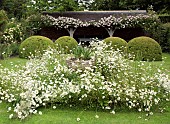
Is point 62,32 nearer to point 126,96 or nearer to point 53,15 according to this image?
point 53,15

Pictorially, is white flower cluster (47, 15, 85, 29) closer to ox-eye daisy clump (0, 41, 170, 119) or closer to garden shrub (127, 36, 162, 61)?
garden shrub (127, 36, 162, 61)

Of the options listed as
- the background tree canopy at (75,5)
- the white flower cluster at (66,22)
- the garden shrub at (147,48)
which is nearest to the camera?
the garden shrub at (147,48)

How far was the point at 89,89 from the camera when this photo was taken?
5.37m

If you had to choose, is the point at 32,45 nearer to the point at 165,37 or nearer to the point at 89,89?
the point at 165,37

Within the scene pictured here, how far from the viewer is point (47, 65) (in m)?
7.13

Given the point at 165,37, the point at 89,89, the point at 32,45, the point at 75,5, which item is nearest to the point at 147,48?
the point at 32,45

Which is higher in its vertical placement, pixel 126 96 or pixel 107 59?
pixel 107 59

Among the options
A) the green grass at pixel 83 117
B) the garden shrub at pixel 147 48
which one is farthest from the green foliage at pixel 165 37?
the green grass at pixel 83 117

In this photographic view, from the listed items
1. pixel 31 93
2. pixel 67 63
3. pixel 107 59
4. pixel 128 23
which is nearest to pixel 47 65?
pixel 67 63

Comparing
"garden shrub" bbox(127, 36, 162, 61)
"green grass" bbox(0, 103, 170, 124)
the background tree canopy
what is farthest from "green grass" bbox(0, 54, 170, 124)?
the background tree canopy

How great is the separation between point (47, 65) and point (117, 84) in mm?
2073

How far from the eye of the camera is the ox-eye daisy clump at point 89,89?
5.35 m

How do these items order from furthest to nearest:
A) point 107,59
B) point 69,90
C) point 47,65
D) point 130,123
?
point 47,65 → point 107,59 → point 69,90 → point 130,123

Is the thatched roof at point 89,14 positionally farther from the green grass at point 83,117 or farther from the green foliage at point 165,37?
the green grass at point 83,117
